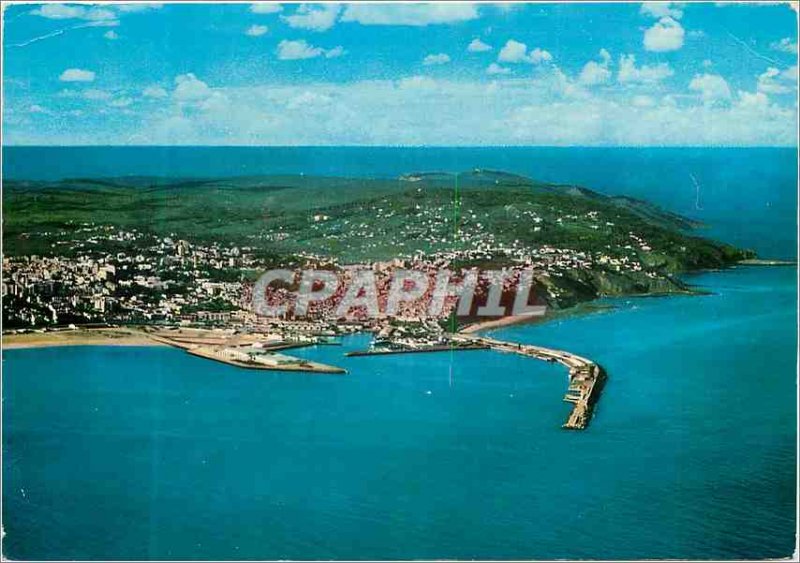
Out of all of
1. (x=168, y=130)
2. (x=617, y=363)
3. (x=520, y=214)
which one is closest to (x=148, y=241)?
(x=168, y=130)

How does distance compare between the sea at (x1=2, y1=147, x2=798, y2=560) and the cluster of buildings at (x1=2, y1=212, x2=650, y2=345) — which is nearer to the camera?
the sea at (x1=2, y1=147, x2=798, y2=560)

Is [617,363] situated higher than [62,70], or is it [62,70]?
[62,70]

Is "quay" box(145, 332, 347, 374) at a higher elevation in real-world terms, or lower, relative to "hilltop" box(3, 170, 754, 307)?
lower

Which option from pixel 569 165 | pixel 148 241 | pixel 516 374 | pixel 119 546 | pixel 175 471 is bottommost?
pixel 119 546

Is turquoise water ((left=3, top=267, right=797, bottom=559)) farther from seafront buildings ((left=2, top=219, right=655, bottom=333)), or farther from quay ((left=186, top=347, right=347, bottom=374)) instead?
seafront buildings ((left=2, top=219, right=655, bottom=333))

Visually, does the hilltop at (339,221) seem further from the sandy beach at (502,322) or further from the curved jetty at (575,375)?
the curved jetty at (575,375)

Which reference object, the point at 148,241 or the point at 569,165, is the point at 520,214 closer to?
the point at 569,165

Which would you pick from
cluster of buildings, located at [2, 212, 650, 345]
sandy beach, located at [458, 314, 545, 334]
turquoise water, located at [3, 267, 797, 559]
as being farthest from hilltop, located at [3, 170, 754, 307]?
turquoise water, located at [3, 267, 797, 559]
